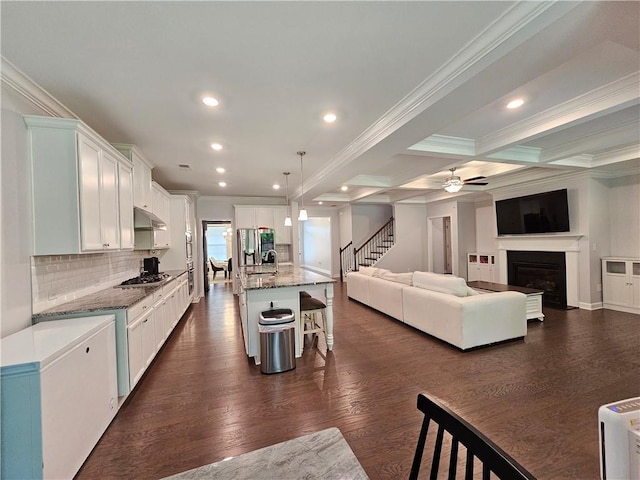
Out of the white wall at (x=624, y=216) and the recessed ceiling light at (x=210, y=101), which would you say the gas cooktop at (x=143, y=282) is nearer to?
the recessed ceiling light at (x=210, y=101)

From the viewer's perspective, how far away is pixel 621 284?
5055 mm

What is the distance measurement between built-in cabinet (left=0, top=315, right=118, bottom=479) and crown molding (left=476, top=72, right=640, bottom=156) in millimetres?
4779

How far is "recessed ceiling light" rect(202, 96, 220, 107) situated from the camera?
2487mm

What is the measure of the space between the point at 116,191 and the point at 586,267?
776 cm

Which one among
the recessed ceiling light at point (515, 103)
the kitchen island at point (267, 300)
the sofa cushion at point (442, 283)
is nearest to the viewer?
the recessed ceiling light at point (515, 103)

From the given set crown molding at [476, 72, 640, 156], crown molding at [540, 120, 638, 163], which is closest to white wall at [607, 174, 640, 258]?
crown molding at [540, 120, 638, 163]

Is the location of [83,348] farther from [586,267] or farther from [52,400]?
[586,267]

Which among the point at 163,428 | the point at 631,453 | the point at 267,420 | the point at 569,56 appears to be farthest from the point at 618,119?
the point at 163,428

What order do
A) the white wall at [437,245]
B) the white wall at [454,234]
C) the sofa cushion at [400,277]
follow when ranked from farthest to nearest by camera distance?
the white wall at [437,245] → the white wall at [454,234] → the sofa cushion at [400,277]

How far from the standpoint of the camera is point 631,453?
2.96 feet

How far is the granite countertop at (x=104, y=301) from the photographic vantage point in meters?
2.24

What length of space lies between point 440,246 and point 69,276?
30.9 ft

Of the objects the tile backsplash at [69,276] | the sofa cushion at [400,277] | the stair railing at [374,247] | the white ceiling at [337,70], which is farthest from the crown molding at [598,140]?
the tile backsplash at [69,276]

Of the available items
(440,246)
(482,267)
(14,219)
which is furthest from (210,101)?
(440,246)
